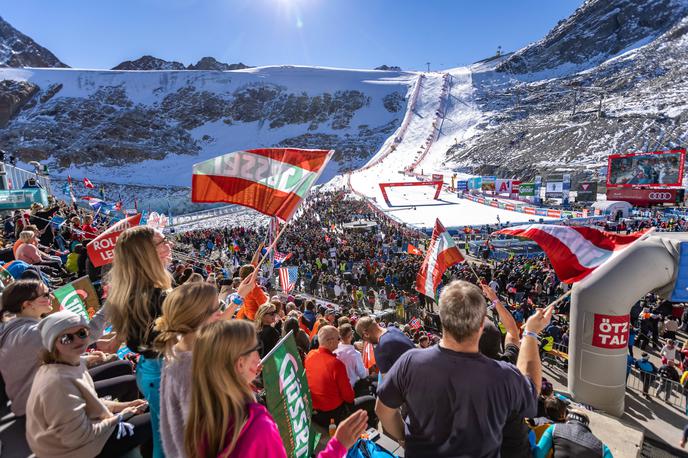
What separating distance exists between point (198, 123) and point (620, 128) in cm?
6851

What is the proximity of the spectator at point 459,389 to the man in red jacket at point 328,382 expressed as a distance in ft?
5.15

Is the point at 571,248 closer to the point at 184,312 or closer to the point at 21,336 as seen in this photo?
the point at 184,312

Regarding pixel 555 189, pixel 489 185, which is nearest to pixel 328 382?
pixel 555 189

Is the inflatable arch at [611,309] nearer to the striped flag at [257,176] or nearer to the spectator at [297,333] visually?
the spectator at [297,333]

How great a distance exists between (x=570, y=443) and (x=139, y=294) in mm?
3069

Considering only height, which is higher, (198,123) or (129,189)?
(198,123)

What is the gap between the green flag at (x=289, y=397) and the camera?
246 centimetres

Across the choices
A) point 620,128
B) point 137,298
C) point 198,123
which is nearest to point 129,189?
point 198,123

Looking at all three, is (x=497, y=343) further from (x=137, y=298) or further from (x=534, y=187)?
(x=534, y=187)

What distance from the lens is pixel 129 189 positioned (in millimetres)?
52438

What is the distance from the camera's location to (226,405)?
1.47 metres

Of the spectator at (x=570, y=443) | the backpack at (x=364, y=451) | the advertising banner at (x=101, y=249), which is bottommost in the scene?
the spectator at (x=570, y=443)

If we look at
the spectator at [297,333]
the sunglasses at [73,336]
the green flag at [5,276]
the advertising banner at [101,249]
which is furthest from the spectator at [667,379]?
the green flag at [5,276]

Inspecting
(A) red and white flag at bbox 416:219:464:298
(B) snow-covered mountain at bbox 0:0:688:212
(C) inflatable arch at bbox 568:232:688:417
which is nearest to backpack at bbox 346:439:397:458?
(A) red and white flag at bbox 416:219:464:298
